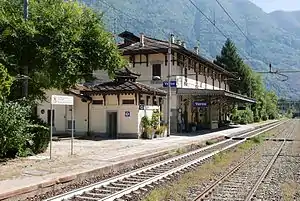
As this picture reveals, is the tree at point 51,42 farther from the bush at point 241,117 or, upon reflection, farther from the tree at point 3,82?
the bush at point 241,117

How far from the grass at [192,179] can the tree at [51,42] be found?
23.4 ft

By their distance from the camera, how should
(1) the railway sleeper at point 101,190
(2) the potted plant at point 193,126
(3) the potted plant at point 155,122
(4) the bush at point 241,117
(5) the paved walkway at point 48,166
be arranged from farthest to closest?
1. (4) the bush at point 241,117
2. (2) the potted plant at point 193,126
3. (3) the potted plant at point 155,122
4. (5) the paved walkway at point 48,166
5. (1) the railway sleeper at point 101,190

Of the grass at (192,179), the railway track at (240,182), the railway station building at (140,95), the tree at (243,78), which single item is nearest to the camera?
the grass at (192,179)

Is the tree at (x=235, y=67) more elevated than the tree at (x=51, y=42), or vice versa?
the tree at (x=235, y=67)

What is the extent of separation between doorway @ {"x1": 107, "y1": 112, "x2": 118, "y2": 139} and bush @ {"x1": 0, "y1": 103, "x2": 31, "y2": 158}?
529 inches

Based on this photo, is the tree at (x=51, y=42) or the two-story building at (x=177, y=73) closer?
the tree at (x=51, y=42)

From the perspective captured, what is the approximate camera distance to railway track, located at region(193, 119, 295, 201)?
32.7 ft

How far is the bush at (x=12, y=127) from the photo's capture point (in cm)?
1369

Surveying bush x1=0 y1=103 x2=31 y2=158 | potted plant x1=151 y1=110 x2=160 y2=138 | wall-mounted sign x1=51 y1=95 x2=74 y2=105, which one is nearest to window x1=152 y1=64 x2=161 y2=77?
potted plant x1=151 y1=110 x2=160 y2=138

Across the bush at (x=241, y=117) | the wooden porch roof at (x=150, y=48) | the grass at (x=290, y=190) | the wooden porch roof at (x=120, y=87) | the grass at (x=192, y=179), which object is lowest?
the grass at (x=290, y=190)

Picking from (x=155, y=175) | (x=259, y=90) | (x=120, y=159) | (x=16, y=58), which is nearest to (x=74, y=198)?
(x=155, y=175)

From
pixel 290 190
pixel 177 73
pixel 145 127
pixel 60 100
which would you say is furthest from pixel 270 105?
pixel 290 190

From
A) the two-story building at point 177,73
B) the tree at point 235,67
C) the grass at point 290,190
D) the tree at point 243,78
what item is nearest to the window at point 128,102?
the two-story building at point 177,73

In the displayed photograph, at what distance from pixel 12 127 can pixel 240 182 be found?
7284 millimetres
